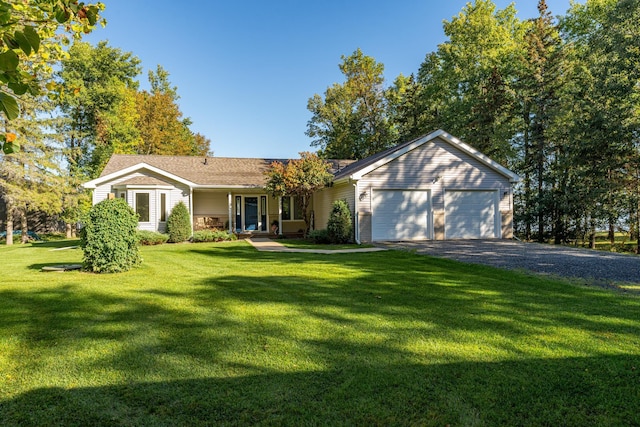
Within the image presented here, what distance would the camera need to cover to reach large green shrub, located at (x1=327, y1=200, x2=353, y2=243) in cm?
1537

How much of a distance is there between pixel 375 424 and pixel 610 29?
945 inches

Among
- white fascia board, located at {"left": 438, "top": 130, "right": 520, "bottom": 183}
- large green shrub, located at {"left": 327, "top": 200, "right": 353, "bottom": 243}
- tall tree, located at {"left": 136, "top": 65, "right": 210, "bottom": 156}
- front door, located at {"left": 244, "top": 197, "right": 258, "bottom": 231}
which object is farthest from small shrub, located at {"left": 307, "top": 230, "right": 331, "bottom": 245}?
tall tree, located at {"left": 136, "top": 65, "right": 210, "bottom": 156}

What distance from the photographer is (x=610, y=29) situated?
18656 mm

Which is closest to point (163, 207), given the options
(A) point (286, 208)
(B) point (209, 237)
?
(B) point (209, 237)

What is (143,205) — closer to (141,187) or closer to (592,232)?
(141,187)

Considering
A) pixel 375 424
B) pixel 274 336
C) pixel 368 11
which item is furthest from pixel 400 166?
pixel 375 424

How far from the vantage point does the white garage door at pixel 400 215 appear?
1581 centimetres

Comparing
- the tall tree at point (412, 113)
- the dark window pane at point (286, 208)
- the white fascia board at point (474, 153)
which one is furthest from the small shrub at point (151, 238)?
the tall tree at point (412, 113)

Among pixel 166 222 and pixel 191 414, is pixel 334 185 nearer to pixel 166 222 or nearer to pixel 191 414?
pixel 166 222

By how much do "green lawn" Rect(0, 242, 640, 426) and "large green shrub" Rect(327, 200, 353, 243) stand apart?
8758 mm

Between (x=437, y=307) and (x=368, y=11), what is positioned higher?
(x=368, y=11)

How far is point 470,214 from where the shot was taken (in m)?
16.8

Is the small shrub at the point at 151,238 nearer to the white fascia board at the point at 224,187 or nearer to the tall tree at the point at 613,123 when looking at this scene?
the white fascia board at the point at 224,187

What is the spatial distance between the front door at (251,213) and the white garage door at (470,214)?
973cm
